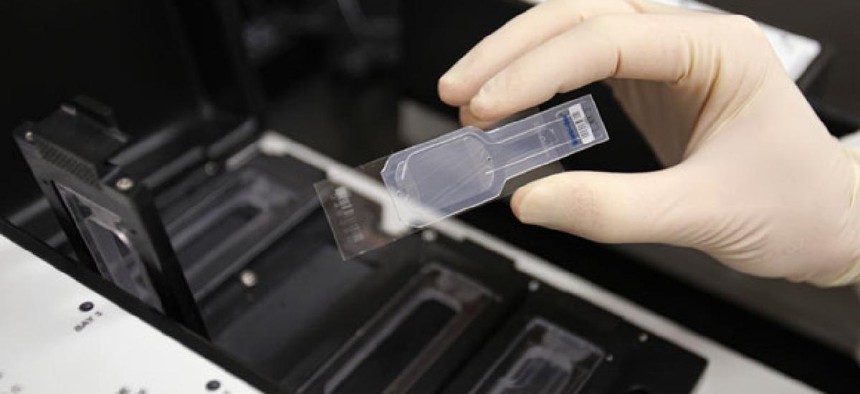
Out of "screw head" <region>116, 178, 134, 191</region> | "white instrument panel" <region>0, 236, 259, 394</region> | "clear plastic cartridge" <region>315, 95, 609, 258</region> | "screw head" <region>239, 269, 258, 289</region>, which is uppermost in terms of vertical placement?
"screw head" <region>116, 178, 134, 191</region>

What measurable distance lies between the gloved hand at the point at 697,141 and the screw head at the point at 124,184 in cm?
23

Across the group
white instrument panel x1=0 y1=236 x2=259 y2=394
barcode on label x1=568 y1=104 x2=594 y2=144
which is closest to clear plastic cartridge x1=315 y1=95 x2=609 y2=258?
barcode on label x1=568 y1=104 x2=594 y2=144

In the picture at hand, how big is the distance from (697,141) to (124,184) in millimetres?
418

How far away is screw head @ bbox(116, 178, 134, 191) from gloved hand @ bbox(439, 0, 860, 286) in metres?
0.23

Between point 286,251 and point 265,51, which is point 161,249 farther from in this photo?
point 265,51

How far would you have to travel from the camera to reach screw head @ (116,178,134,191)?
0.45 metres

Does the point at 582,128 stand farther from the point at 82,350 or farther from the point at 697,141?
the point at 82,350

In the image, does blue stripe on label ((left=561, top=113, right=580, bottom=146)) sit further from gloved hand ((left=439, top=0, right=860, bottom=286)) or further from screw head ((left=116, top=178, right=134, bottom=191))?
screw head ((left=116, top=178, right=134, bottom=191))

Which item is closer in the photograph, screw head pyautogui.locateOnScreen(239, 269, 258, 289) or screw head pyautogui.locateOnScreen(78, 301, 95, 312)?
screw head pyautogui.locateOnScreen(78, 301, 95, 312)

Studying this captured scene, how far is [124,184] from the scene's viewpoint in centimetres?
45

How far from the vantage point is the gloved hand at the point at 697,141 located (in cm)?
52

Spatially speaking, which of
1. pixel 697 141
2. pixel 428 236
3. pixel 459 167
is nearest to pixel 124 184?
pixel 459 167

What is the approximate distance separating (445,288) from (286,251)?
6.2 inches

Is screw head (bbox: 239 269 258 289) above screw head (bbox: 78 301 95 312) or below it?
below
